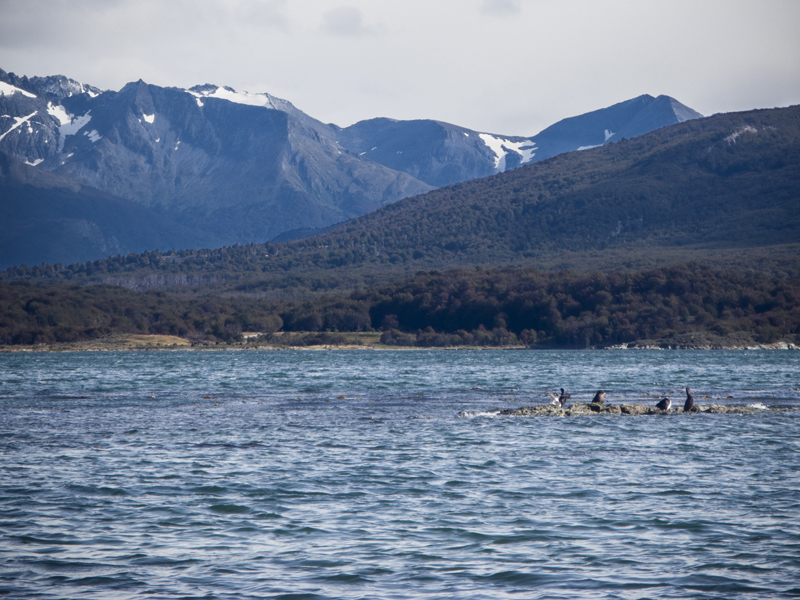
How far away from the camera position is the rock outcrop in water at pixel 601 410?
38.0 meters

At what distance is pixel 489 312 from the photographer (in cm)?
16362

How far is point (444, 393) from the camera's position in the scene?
174ft

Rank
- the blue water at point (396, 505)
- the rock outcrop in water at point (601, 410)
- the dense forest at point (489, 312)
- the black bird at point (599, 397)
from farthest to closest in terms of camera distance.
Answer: the dense forest at point (489, 312) < the black bird at point (599, 397) < the rock outcrop in water at point (601, 410) < the blue water at point (396, 505)

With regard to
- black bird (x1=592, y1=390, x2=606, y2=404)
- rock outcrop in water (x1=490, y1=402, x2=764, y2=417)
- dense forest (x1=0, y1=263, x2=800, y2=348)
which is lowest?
rock outcrop in water (x1=490, y1=402, x2=764, y2=417)

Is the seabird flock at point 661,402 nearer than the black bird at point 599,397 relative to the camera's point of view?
Yes

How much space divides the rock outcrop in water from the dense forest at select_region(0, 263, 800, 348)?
104160 mm

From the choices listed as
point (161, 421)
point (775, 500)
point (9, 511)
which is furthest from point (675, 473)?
point (161, 421)

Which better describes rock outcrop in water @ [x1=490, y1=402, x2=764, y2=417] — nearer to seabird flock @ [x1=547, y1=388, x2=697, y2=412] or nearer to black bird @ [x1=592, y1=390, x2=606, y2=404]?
seabird flock @ [x1=547, y1=388, x2=697, y2=412]

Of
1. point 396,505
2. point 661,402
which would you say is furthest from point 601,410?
point 396,505

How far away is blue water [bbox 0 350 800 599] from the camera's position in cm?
1408

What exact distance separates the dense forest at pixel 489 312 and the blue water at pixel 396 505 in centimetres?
11129

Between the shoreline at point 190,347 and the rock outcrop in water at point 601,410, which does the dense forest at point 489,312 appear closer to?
the shoreline at point 190,347

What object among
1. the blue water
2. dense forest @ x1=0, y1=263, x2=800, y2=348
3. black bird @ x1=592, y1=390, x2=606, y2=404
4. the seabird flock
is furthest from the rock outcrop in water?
dense forest @ x1=0, y1=263, x2=800, y2=348

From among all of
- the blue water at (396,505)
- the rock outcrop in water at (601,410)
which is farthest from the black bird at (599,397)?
the blue water at (396,505)
